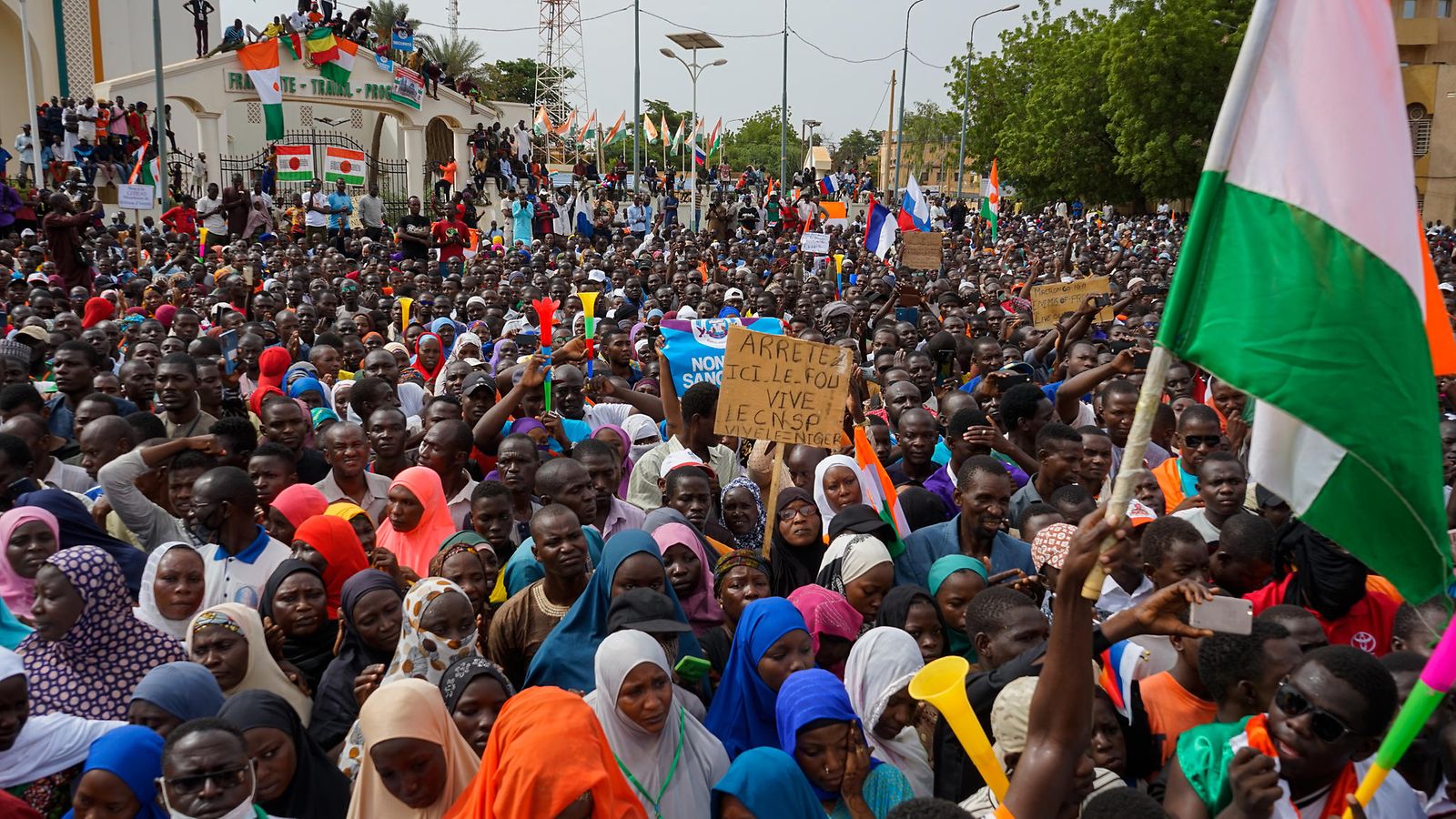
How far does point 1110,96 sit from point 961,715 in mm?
37322


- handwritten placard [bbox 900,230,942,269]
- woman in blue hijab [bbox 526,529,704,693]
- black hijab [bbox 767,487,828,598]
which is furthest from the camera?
handwritten placard [bbox 900,230,942,269]

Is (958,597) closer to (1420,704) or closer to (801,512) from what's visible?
(801,512)

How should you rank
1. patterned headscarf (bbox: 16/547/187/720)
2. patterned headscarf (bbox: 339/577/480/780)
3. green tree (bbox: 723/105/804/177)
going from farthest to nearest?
green tree (bbox: 723/105/804/177) < patterned headscarf (bbox: 339/577/480/780) < patterned headscarf (bbox: 16/547/187/720)

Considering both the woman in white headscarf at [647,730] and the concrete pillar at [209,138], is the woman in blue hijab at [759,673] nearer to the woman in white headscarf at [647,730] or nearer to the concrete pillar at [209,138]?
the woman in white headscarf at [647,730]

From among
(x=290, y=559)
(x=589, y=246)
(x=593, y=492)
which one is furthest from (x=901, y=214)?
(x=290, y=559)

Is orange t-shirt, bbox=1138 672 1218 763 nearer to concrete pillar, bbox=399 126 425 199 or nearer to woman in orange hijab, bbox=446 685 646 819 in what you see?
woman in orange hijab, bbox=446 685 646 819

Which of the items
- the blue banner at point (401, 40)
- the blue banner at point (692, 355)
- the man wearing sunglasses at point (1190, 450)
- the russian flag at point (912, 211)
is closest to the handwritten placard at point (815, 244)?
the russian flag at point (912, 211)

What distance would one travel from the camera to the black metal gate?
29.7 metres

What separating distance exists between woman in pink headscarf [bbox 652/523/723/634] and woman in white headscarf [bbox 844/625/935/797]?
3.27 ft

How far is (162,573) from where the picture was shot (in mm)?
4113

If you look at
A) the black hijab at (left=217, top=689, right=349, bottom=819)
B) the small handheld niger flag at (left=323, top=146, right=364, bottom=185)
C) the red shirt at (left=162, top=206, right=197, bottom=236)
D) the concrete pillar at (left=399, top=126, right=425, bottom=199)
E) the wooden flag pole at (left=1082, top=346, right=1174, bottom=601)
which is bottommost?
the black hijab at (left=217, top=689, right=349, bottom=819)

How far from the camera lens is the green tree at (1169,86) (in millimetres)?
34900

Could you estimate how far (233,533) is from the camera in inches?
186

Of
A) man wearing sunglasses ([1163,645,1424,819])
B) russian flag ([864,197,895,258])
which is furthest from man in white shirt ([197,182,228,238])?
man wearing sunglasses ([1163,645,1424,819])
